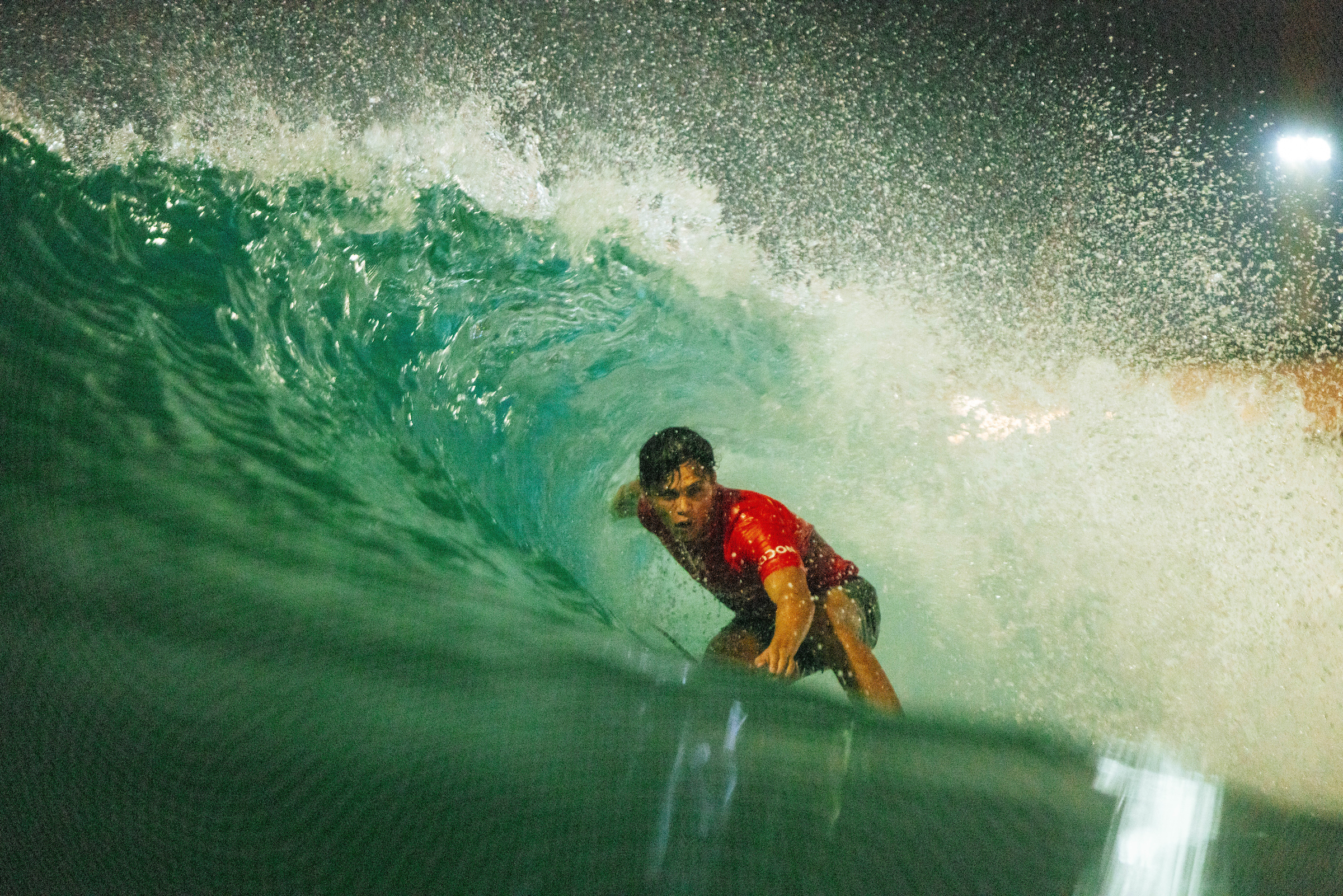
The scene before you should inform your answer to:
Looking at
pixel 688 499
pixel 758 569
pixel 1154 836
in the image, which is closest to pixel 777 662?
pixel 758 569

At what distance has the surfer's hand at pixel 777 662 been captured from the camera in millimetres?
1332

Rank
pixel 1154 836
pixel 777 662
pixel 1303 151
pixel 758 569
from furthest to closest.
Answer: pixel 1303 151, pixel 758 569, pixel 777 662, pixel 1154 836

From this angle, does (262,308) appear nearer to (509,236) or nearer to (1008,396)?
(509,236)

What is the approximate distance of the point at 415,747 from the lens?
70 centimetres

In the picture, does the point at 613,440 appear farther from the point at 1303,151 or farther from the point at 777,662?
the point at 1303,151

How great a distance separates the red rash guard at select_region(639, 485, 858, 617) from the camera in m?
1.43

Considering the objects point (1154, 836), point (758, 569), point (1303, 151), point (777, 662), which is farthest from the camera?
point (1303, 151)

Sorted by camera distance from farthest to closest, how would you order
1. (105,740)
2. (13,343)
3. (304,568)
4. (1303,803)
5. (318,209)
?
(318,209) → (1303,803) → (13,343) → (304,568) → (105,740)

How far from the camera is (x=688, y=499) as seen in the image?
1.50 meters

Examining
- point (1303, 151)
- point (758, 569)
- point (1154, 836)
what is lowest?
point (1154, 836)

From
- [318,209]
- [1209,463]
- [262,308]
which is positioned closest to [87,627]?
[262,308]

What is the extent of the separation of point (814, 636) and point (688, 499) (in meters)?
0.36

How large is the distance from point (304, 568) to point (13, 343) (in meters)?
0.68

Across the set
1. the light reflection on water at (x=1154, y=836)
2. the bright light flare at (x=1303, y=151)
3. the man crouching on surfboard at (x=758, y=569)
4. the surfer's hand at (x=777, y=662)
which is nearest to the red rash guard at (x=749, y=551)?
the man crouching on surfboard at (x=758, y=569)
